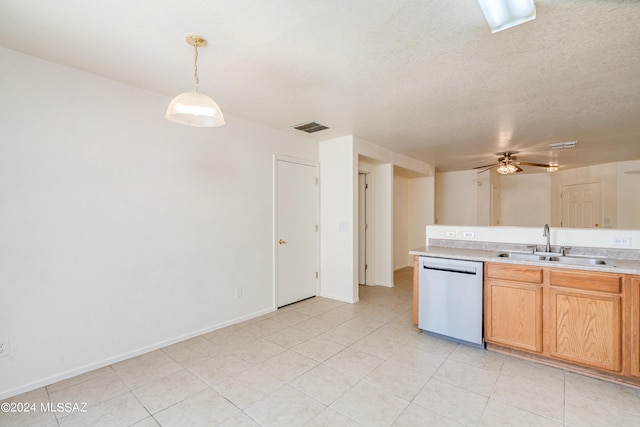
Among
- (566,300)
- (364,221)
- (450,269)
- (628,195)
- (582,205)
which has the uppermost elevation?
(628,195)

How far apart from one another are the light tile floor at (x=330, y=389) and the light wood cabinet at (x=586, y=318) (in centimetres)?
19

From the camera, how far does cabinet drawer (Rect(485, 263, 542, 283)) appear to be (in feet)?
8.17

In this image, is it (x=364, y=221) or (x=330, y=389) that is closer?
(x=330, y=389)

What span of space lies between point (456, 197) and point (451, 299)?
5251mm

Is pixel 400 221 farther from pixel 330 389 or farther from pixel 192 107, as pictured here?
pixel 192 107

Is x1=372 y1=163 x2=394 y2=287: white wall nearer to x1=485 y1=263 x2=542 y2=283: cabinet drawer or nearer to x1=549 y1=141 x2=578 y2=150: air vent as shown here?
x1=485 y1=263 x2=542 y2=283: cabinet drawer

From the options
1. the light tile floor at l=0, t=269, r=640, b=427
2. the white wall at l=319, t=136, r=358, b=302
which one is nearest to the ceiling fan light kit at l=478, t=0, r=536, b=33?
the light tile floor at l=0, t=269, r=640, b=427

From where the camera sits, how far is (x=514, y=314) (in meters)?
2.59

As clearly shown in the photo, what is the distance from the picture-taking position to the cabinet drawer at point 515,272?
8.17ft

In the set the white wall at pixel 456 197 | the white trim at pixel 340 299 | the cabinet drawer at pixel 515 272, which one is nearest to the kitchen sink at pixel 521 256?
the cabinet drawer at pixel 515 272

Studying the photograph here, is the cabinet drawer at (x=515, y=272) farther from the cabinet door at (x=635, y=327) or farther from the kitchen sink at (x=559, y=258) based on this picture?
the cabinet door at (x=635, y=327)

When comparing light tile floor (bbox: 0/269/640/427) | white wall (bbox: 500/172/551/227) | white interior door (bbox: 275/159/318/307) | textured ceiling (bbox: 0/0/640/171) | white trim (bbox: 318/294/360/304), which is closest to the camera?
textured ceiling (bbox: 0/0/640/171)

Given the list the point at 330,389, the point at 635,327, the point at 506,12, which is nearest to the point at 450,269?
the point at 635,327

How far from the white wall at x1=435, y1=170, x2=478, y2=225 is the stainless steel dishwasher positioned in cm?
467
